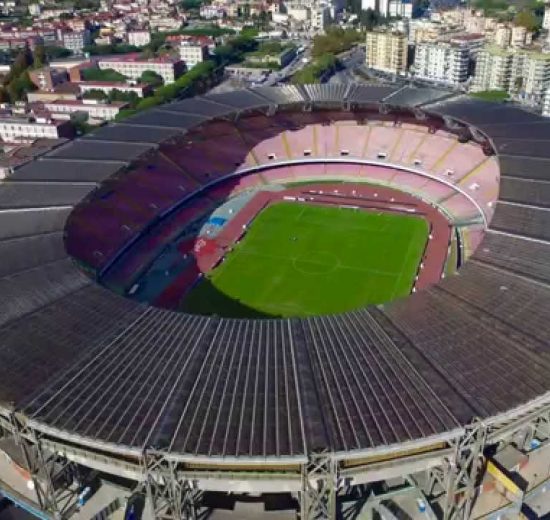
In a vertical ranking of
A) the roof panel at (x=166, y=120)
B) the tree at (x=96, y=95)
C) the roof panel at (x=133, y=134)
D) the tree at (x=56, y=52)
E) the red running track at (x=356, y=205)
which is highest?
the roof panel at (x=166, y=120)

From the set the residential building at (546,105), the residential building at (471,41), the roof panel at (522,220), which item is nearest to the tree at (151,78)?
the residential building at (471,41)

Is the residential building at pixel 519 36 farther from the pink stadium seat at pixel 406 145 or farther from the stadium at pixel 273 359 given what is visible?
the stadium at pixel 273 359

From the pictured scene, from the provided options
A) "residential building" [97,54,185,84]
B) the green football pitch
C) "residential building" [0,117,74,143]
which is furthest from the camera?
"residential building" [97,54,185,84]

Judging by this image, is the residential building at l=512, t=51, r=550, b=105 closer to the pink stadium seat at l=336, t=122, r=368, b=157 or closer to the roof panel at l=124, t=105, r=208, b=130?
the pink stadium seat at l=336, t=122, r=368, b=157

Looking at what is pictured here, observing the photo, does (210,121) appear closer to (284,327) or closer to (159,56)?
(284,327)

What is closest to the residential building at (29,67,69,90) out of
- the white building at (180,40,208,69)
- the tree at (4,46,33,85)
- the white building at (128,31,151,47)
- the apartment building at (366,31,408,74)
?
the tree at (4,46,33,85)
